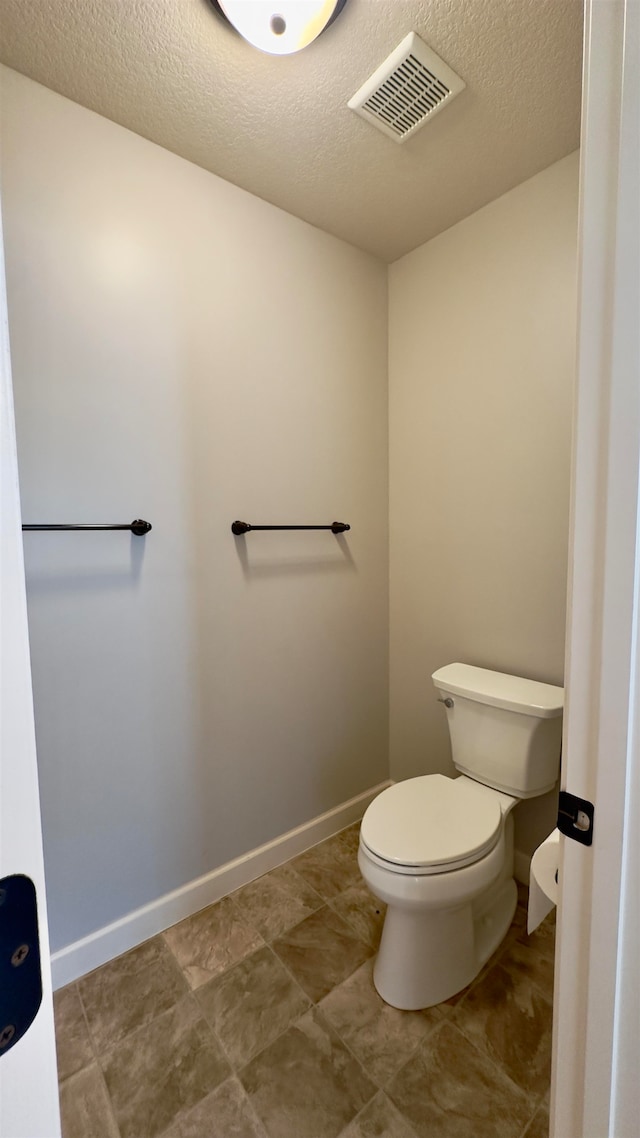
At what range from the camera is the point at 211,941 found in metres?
1.40

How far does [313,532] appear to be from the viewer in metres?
1.74

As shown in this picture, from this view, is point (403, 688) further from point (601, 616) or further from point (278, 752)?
point (601, 616)

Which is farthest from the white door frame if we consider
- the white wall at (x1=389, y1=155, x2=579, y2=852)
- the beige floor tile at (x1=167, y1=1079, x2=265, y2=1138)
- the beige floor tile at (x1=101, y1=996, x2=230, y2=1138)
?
the white wall at (x1=389, y1=155, x2=579, y2=852)

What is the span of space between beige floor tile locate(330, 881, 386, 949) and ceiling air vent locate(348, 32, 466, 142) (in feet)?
7.89

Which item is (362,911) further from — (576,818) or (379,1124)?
(576,818)

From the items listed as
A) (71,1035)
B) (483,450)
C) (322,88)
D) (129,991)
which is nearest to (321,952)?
(129,991)

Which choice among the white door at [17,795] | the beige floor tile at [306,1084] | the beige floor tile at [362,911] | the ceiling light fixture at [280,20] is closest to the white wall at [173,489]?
the beige floor tile at [362,911]

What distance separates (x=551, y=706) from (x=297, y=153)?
1.85 metres

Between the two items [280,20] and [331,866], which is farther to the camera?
[331,866]

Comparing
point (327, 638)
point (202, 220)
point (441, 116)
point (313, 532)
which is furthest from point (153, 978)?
point (441, 116)

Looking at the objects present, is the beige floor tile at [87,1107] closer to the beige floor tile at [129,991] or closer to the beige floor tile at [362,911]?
the beige floor tile at [129,991]

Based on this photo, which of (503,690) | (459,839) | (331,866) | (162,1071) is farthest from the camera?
(331,866)

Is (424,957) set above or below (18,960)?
below

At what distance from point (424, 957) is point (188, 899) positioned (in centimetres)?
78
